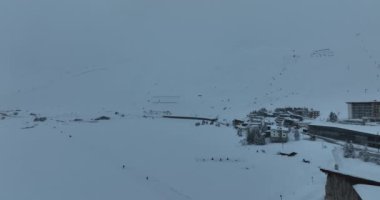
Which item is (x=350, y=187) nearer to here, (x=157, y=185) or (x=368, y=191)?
(x=368, y=191)

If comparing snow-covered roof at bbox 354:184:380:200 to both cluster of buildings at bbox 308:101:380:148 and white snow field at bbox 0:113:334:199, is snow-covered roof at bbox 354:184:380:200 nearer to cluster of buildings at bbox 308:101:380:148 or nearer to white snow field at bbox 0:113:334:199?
white snow field at bbox 0:113:334:199

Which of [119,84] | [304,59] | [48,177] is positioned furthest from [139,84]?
[48,177]

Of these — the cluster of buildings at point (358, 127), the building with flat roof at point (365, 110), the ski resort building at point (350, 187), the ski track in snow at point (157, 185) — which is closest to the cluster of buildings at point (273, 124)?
the cluster of buildings at point (358, 127)

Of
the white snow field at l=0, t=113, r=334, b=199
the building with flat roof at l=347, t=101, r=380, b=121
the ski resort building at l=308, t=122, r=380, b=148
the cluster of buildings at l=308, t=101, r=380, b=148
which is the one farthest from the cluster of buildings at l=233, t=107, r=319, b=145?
the building with flat roof at l=347, t=101, r=380, b=121

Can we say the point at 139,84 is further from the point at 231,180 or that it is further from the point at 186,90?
the point at 231,180

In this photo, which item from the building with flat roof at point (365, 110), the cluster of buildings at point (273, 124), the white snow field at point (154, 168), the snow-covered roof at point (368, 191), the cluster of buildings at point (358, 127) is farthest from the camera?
the building with flat roof at point (365, 110)

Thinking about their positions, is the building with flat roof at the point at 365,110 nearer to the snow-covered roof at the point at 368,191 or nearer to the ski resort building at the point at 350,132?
the ski resort building at the point at 350,132

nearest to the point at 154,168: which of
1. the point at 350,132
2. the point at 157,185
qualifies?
the point at 157,185
